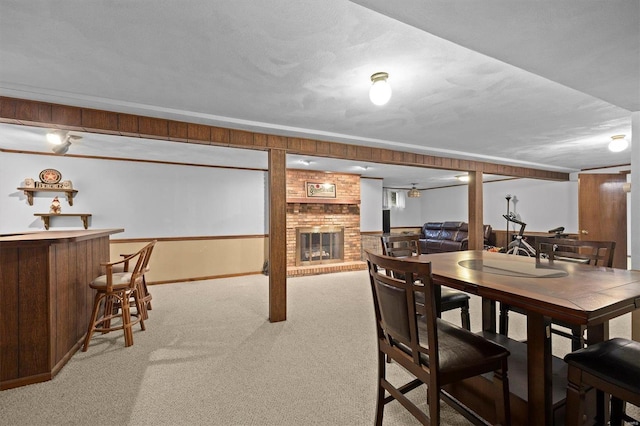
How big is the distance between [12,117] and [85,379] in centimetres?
214

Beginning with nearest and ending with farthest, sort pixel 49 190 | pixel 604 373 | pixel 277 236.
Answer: pixel 604 373 < pixel 277 236 < pixel 49 190

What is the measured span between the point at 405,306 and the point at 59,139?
4101 millimetres

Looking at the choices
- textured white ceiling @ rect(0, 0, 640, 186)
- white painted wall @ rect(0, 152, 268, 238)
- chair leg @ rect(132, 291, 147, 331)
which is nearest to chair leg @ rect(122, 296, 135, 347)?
chair leg @ rect(132, 291, 147, 331)

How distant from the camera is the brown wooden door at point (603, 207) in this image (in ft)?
16.0

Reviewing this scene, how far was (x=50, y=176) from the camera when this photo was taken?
4.38 m

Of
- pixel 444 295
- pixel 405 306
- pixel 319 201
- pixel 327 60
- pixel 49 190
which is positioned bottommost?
pixel 444 295

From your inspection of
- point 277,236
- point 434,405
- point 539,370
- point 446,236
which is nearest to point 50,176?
point 277,236

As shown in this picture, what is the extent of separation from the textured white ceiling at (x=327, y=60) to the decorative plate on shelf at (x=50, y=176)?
107 inches

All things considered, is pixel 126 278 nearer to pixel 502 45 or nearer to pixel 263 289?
pixel 263 289

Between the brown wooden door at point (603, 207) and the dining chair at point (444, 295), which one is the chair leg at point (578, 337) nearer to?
the dining chair at point (444, 295)

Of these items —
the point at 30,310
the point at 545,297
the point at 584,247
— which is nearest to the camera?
the point at 545,297

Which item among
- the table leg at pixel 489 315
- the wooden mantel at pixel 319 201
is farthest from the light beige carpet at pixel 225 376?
the wooden mantel at pixel 319 201

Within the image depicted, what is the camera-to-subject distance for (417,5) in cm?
117

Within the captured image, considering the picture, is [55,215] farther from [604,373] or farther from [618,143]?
[618,143]
